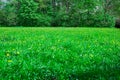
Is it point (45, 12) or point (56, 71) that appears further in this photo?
point (45, 12)

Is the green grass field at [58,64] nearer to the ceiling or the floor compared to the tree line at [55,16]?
nearer to the ceiling

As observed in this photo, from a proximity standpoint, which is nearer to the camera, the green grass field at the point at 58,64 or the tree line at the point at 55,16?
the green grass field at the point at 58,64

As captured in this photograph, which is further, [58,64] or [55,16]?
[55,16]

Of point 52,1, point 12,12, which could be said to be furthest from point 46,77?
point 52,1

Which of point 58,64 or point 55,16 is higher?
point 58,64

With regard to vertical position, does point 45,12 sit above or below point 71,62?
below

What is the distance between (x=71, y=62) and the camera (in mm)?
8297

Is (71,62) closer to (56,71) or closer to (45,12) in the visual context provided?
(56,71)

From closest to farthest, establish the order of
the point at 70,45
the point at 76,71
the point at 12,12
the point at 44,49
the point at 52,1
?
1. the point at 76,71
2. the point at 44,49
3. the point at 70,45
4. the point at 12,12
5. the point at 52,1

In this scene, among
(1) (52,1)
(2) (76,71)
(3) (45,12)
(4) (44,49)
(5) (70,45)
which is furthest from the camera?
(1) (52,1)

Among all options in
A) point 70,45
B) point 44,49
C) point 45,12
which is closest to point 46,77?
point 44,49

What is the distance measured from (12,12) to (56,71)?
40.4 metres

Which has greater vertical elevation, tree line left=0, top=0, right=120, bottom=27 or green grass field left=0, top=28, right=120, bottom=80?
green grass field left=0, top=28, right=120, bottom=80

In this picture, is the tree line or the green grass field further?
the tree line
